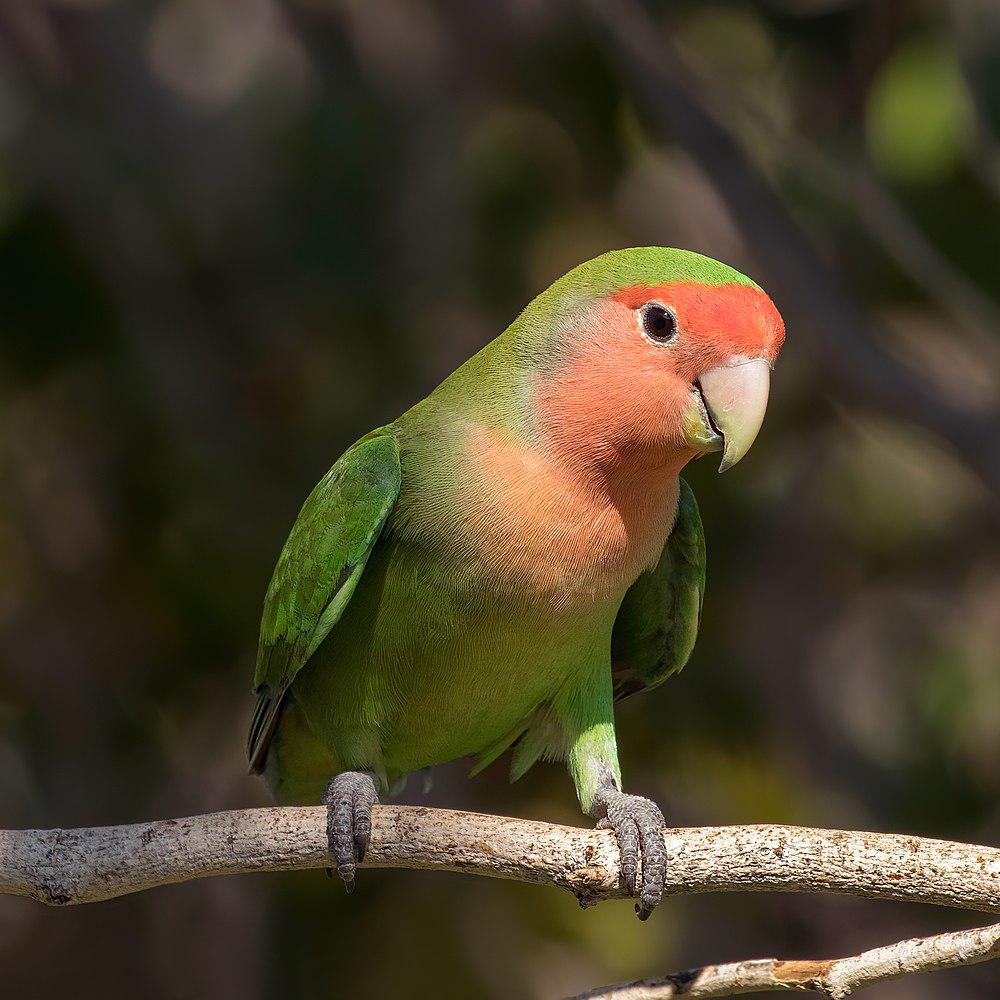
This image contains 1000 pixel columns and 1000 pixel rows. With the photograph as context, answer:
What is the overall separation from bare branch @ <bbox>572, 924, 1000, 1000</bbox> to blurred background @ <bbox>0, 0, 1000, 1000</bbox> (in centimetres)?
248

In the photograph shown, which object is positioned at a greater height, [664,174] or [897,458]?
[664,174]

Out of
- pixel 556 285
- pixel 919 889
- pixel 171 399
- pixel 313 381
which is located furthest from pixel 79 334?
pixel 919 889

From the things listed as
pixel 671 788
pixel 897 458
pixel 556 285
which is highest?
pixel 897 458

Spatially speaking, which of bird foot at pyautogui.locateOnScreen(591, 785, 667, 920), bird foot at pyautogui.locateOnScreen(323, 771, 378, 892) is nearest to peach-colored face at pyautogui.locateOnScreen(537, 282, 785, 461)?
bird foot at pyautogui.locateOnScreen(591, 785, 667, 920)

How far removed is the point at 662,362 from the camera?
10.6ft

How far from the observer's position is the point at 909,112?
5.42 meters

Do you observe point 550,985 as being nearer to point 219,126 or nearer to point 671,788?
point 671,788

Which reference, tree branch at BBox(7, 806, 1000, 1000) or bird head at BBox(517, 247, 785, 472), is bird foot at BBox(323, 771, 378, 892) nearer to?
tree branch at BBox(7, 806, 1000, 1000)

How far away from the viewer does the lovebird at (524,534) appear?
3.21 m

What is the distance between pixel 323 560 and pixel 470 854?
984mm

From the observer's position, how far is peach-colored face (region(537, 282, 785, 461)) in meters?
3.18

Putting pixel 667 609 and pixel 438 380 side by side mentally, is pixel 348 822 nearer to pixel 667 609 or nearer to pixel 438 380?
pixel 667 609

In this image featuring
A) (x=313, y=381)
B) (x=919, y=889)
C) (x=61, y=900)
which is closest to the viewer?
(x=919, y=889)

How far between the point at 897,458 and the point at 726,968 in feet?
14.4
